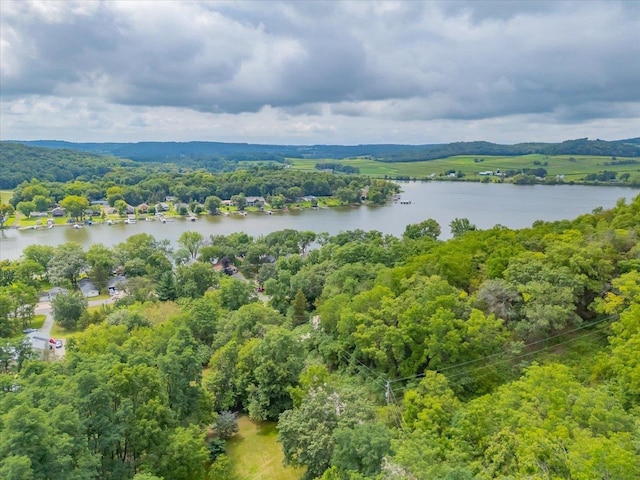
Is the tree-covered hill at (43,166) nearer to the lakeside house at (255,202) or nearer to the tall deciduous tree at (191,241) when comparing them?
the lakeside house at (255,202)

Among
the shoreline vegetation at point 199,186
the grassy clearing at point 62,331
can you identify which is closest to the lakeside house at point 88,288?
the grassy clearing at point 62,331

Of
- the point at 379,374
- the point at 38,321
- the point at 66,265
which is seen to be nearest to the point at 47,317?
the point at 38,321

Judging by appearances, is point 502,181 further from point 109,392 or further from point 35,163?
point 35,163

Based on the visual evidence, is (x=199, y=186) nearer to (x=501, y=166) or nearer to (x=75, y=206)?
(x=75, y=206)

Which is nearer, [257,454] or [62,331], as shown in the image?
[257,454]

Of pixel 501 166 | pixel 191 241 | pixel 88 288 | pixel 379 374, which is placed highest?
pixel 501 166

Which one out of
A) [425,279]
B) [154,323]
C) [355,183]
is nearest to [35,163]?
[355,183]
